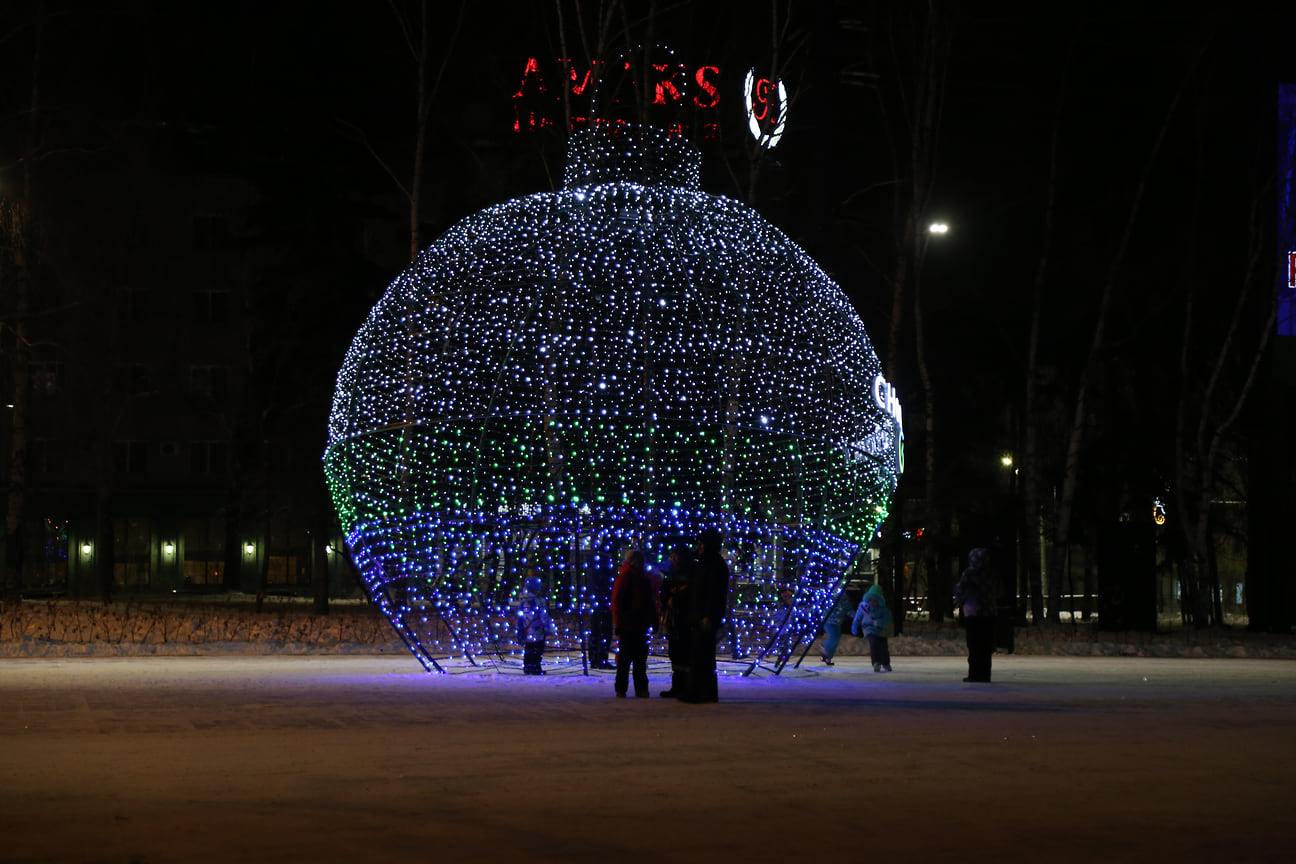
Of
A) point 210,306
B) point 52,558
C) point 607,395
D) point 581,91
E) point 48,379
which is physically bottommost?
point 52,558

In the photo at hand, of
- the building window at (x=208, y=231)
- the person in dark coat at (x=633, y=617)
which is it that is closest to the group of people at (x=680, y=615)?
the person in dark coat at (x=633, y=617)

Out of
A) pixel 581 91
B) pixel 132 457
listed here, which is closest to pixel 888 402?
pixel 581 91

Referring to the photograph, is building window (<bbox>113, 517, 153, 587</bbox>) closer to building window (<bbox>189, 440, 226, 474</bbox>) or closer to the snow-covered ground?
building window (<bbox>189, 440, 226, 474</bbox>)

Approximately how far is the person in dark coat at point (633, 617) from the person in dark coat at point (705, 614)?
456 mm

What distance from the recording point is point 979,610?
16.4 m

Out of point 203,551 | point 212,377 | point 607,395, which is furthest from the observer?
point 203,551

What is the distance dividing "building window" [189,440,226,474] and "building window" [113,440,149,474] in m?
1.54

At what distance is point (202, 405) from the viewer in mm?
48406

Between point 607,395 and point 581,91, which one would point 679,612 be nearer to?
point 607,395

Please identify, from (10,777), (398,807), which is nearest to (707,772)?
(398,807)

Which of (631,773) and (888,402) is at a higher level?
(888,402)

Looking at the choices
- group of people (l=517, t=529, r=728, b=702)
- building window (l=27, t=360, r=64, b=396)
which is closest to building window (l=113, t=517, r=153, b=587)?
building window (l=27, t=360, r=64, b=396)

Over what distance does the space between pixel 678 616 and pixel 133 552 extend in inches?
1828

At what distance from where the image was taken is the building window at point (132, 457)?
55309 mm
